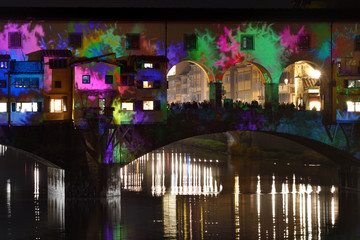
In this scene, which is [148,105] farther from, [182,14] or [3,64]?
[3,64]

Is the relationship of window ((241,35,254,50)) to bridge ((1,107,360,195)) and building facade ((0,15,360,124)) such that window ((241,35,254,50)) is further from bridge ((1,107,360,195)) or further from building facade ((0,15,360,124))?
bridge ((1,107,360,195))

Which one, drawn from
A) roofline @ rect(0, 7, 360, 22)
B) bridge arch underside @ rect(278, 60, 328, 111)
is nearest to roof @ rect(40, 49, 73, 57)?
roofline @ rect(0, 7, 360, 22)

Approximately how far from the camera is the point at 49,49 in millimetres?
55656

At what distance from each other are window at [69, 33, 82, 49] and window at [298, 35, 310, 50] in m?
17.3

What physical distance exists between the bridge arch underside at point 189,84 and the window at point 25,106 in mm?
65332

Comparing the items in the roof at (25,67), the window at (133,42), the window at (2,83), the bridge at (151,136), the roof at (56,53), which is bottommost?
the bridge at (151,136)

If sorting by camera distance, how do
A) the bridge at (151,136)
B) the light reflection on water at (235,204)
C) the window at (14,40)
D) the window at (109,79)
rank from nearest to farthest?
the light reflection on water at (235,204) < the bridge at (151,136) < the window at (109,79) < the window at (14,40)

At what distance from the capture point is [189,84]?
146250 millimetres

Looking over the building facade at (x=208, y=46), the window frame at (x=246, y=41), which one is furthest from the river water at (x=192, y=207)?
the window frame at (x=246, y=41)

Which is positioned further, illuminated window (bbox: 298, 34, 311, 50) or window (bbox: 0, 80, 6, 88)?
illuminated window (bbox: 298, 34, 311, 50)

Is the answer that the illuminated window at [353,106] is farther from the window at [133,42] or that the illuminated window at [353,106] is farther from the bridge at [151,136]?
the window at [133,42]

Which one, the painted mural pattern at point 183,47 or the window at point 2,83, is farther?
the window at point 2,83

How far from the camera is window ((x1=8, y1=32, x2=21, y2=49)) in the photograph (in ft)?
183

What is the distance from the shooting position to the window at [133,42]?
57.1 meters
